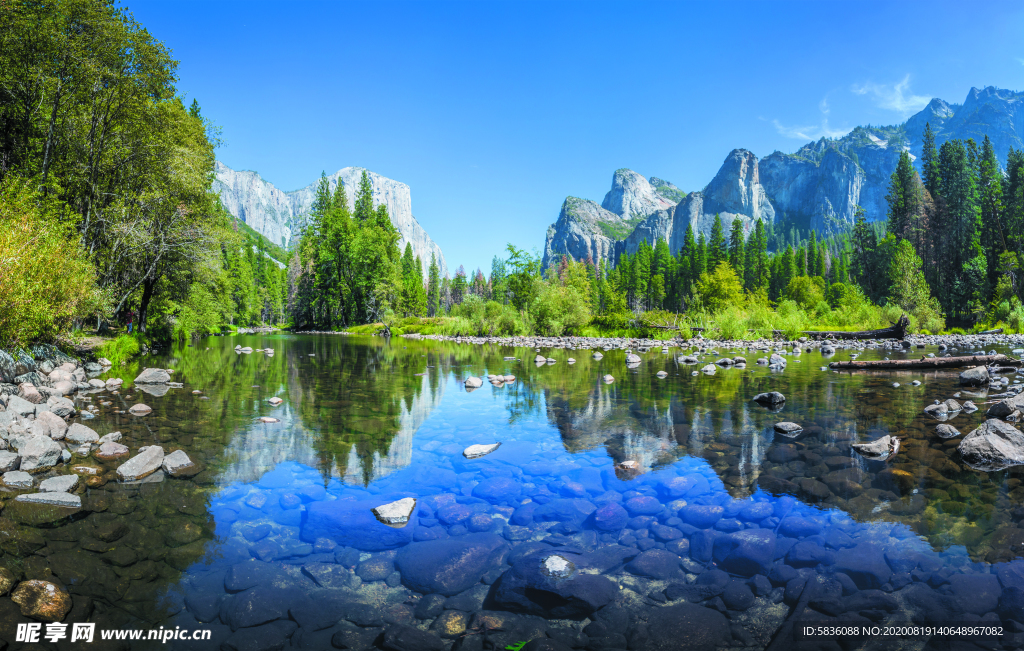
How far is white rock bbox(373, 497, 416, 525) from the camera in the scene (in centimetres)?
406

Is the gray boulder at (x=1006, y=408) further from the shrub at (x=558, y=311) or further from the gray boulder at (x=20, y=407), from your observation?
the shrub at (x=558, y=311)

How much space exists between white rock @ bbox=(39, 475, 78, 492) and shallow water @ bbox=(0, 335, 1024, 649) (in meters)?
0.26

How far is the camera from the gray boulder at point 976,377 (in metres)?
10.6

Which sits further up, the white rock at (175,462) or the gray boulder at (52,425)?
the gray boulder at (52,425)

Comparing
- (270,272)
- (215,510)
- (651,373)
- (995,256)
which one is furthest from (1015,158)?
(270,272)

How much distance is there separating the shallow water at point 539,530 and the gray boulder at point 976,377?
4629 mm

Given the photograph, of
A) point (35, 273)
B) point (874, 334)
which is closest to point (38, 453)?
point (35, 273)

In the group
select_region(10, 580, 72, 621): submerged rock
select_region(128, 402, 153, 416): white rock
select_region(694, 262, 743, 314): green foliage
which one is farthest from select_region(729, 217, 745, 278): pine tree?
select_region(10, 580, 72, 621): submerged rock

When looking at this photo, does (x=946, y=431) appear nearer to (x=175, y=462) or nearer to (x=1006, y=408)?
(x=1006, y=408)

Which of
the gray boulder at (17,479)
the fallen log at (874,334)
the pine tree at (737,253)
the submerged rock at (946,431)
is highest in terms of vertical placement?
the pine tree at (737,253)

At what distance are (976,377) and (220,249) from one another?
2878 centimetres

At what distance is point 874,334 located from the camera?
29828 mm

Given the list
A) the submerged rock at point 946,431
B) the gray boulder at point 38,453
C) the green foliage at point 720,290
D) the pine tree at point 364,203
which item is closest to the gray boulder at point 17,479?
the gray boulder at point 38,453

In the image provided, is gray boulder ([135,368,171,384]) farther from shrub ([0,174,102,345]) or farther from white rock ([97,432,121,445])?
white rock ([97,432,121,445])
